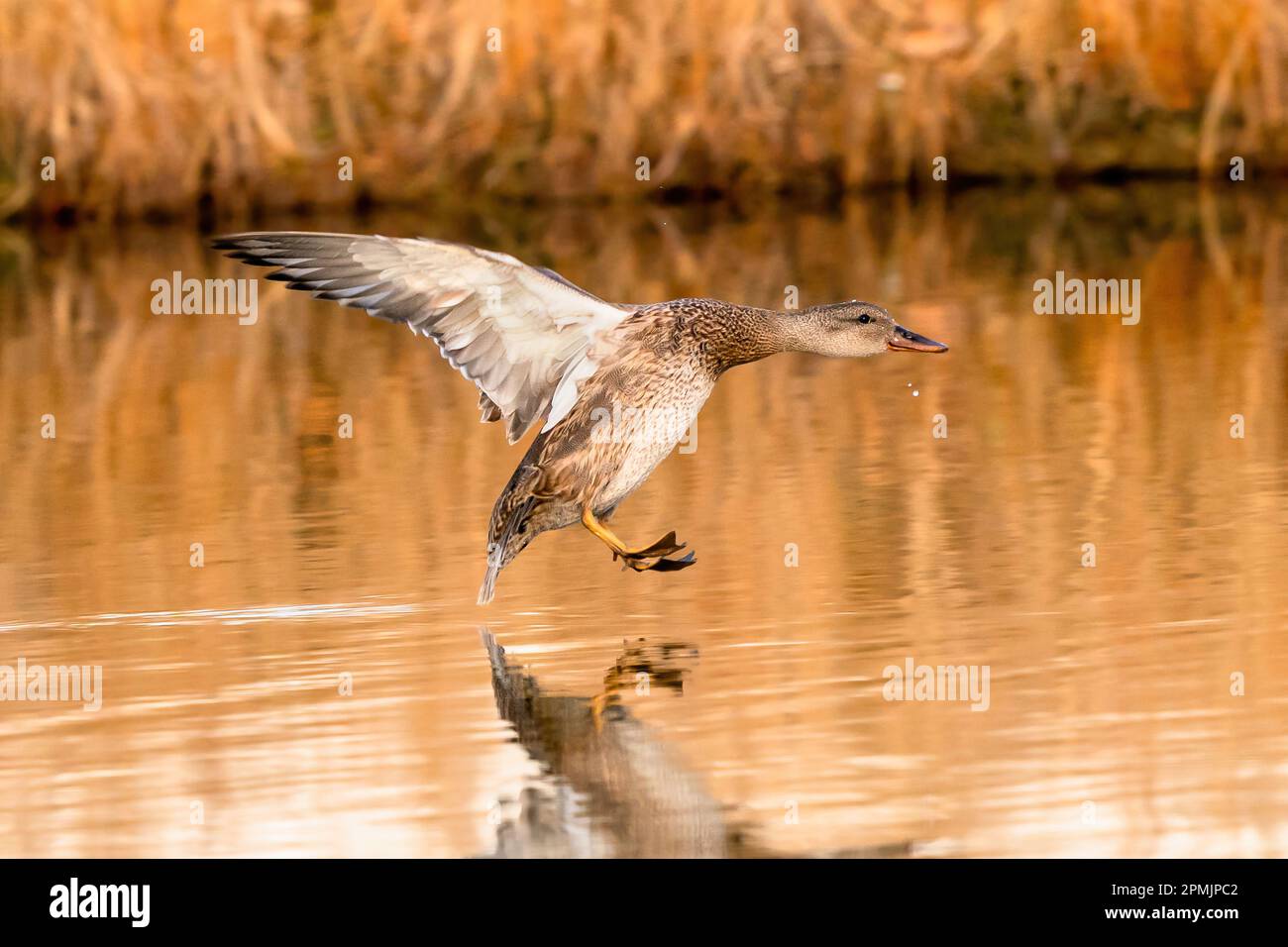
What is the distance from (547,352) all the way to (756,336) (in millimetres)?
825

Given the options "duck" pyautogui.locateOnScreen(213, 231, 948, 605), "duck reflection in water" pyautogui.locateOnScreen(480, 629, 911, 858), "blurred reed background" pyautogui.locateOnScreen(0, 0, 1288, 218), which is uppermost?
"blurred reed background" pyautogui.locateOnScreen(0, 0, 1288, 218)

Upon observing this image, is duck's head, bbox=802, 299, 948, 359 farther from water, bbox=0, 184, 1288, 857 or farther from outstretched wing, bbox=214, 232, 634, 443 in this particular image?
outstretched wing, bbox=214, 232, 634, 443

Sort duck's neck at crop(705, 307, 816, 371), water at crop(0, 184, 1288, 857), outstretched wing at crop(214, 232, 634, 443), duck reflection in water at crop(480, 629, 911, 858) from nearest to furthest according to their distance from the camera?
duck reflection in water at crop(480, 629, 911, 858), water at crop(0, 184, 1288, 857), outstretched wing at crop(214, 232, 634, 443), duck's neck at crop(705, 307, 816, 371)

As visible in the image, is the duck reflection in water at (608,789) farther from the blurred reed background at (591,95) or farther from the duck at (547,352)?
the blurred reed background at (591,95)

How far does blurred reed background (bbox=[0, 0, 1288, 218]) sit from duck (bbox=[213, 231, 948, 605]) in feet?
50.9

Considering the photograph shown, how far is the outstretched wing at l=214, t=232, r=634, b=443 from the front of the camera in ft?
30.0

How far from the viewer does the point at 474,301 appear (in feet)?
30.6

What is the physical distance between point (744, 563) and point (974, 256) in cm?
1231

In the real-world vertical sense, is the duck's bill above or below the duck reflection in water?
above

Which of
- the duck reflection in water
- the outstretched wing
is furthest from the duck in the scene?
the duck reflection in water

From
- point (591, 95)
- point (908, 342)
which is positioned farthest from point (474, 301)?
point (591, 95)

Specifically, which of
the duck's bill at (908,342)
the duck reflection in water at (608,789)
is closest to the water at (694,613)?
the duck reflection in water at (608,789)

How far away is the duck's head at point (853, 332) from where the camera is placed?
1004 cm

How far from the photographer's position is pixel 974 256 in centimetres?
2158
